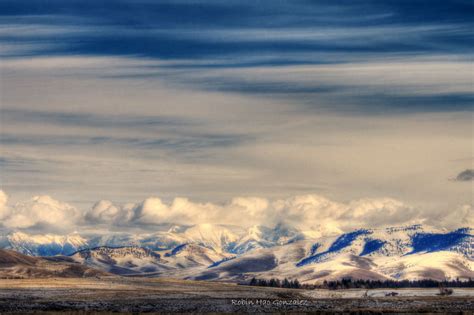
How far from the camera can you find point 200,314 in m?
134

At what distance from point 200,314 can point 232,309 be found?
841 inches

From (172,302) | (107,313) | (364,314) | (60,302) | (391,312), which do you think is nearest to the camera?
(107,313)

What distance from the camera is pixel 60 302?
162000 millimetres

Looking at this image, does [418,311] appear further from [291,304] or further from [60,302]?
[60,302]

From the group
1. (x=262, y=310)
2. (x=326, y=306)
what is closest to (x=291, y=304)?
(x=326, y=306)

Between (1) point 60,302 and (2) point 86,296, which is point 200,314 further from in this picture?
(2) point 86,296

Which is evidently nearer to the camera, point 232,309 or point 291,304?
point 232,309

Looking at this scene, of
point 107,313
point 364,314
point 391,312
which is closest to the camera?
point 107,313

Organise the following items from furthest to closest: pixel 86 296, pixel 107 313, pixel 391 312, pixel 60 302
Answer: pixel 86 296 < pixel 60 302 < pixel 391 312 < pixel 107 313

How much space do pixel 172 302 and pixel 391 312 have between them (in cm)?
5016

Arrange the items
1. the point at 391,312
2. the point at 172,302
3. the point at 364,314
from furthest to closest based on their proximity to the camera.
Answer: the point at 172,302, the point at 391,312, the point at 364,314

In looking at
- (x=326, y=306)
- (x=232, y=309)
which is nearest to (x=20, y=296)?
(x=232, y=309)

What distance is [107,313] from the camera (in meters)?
130

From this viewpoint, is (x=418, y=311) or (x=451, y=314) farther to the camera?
(x=418, y=311)
